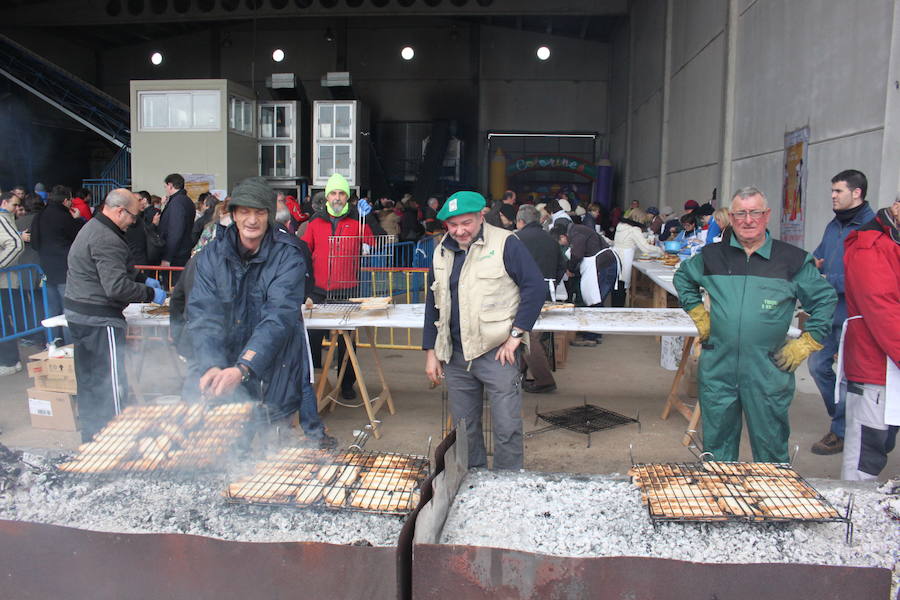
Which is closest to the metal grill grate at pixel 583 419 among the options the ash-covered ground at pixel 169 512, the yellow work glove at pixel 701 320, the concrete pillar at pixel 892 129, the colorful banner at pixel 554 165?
the yellow work glove at pixel 701 320

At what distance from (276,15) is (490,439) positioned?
67.7 ft

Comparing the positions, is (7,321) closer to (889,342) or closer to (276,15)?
(889,342)

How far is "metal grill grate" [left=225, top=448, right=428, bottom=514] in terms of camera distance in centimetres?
263

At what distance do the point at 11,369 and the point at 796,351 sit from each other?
779 cm

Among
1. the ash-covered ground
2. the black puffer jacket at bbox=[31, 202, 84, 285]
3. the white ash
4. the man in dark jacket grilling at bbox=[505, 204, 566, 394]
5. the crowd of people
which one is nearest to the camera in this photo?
the white ash

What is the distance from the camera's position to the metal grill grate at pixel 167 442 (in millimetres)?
2906

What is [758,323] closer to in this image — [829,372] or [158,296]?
[829,372]

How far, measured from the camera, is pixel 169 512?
2.69 m

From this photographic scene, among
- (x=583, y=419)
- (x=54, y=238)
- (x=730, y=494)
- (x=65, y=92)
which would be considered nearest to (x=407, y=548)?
(x=730, y=494)

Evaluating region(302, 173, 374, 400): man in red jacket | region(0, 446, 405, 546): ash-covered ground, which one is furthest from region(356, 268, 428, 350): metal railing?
region(0, 446, 405, 546): ash-covered ground

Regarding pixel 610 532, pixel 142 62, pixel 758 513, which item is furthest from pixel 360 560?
pixel 142 62

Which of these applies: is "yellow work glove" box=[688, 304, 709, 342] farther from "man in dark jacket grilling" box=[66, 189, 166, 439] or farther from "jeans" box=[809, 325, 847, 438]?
"man in dark jacket grilling" box=[66, 189, 166, 439]

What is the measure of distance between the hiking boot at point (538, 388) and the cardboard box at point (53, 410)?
13.5 ft

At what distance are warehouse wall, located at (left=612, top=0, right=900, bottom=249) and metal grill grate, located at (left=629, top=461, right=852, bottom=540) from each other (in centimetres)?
495
